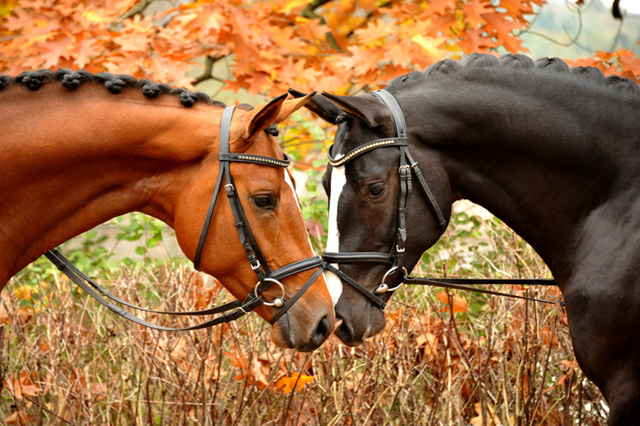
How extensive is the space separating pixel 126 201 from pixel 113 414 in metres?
1.84

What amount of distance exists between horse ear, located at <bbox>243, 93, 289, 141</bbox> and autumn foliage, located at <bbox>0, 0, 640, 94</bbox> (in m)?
2.18

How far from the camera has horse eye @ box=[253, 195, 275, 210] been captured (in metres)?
2.77

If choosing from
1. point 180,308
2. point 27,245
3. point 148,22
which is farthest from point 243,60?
point 27,245

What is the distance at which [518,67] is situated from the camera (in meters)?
3.09

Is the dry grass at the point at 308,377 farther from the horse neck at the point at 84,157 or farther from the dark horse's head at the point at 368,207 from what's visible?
the horse neck at the point at 84,157

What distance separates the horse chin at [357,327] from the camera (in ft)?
9.99

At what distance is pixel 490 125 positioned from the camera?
119 inches

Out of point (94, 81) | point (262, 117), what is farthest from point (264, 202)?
point (94, 81)

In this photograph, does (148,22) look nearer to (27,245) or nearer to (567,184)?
(27,245)

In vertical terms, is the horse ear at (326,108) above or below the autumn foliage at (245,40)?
above

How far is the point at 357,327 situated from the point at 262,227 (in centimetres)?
69

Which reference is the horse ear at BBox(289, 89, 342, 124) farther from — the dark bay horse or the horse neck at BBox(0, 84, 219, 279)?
the horse neck at BBox(0, 84, 219, 279)

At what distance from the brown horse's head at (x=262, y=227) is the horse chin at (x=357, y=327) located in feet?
0.71

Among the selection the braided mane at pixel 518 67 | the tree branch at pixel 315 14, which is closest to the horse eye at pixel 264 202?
the braided mane at pixel 518 67
